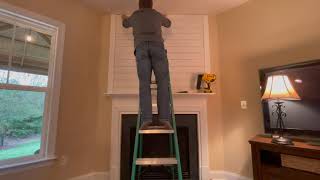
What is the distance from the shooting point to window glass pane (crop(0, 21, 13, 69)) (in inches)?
85.4

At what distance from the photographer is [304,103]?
206 centimetres

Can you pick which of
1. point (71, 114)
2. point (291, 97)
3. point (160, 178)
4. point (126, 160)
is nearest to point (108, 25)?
point (71, 114)

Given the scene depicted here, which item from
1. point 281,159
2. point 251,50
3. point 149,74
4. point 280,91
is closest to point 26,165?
point 149,74

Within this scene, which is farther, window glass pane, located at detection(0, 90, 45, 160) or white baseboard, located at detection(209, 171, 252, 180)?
white baseboard, located at detection(209, 171, 252, 180)

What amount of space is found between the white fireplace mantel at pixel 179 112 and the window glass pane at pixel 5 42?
4.19 ft

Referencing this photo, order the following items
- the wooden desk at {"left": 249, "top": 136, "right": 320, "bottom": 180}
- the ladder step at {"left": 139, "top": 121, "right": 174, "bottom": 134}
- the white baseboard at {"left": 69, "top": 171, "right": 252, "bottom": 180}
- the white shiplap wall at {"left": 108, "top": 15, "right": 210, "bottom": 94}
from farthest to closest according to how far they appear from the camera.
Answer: the white shiplap wall at {"left": 108, "top": 15, "right": 210, "bottom": 94} < the white baseboard at {"left": 69, "top": 171, "right": 252, "bottom": 180} < the ladder step at {"left": 139, "top": 121, "right": 174, "bottom": 134} < the wooden desk at {"left": 249, "top": 136, "right": 320, "bottom": 180}

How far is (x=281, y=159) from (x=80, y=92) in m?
2.51

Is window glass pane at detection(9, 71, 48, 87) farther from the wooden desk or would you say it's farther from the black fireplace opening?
the wooden desk

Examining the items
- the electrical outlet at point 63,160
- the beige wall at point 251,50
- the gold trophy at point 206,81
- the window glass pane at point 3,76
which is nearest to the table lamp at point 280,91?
the beige wall at point 251,50

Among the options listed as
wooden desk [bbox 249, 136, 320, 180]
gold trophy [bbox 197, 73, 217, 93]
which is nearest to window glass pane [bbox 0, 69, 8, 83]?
gold trophy [bbox 197, 73, 217, 93]

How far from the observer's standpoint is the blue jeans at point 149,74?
77.4 inches

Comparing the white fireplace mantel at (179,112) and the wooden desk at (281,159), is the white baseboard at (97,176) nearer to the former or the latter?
the white fireplace mantel at (179,112)

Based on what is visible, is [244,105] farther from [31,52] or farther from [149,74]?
[31,52]

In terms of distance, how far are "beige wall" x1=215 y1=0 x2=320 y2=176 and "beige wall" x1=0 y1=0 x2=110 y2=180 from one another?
68.9 inches
